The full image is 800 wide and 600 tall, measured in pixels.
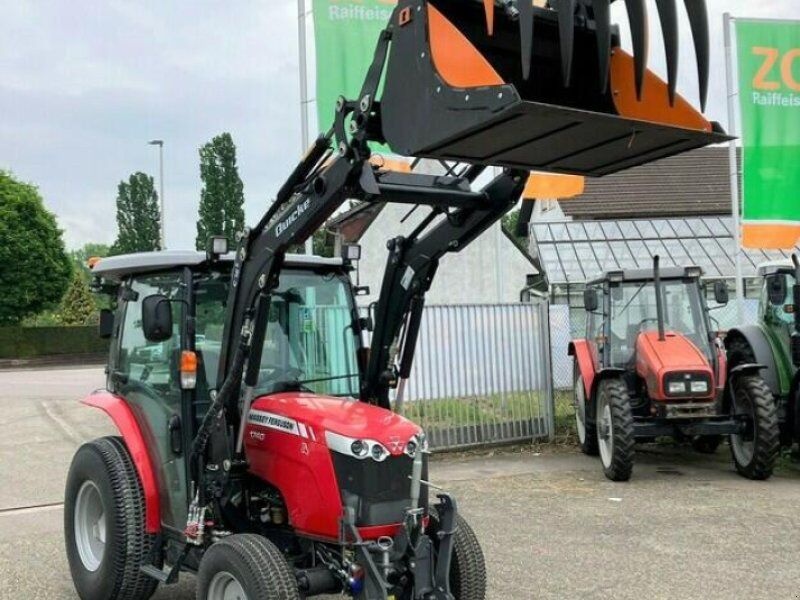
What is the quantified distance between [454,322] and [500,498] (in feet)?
10.1

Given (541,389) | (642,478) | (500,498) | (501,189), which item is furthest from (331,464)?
(541,389)

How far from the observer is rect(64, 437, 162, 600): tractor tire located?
4.57m

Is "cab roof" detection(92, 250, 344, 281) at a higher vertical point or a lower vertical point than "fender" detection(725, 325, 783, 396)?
higher

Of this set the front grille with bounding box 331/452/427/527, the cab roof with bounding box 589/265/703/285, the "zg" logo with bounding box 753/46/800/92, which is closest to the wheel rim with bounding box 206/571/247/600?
the front grille with bounding box 331/452/427/527

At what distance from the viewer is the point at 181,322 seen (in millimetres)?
4438

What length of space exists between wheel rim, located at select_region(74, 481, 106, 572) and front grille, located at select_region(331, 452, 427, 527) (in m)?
1.99

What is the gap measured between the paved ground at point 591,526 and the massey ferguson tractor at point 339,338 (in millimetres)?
612

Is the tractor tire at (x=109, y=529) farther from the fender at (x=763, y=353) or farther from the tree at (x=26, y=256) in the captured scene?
the tree at (x=26, y=256)

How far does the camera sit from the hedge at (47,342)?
116ft

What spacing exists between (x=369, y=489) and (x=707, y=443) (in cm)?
765

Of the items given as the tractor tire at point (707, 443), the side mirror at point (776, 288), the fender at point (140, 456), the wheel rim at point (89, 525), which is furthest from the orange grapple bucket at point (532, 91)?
the tractor tire at point (707, 443)

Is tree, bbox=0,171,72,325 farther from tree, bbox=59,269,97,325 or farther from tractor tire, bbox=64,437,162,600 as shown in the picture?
tractor tire, bbox=64,437,162,600

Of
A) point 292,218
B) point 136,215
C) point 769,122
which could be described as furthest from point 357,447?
point 136,215

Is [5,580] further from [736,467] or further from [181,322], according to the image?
[736,467]
